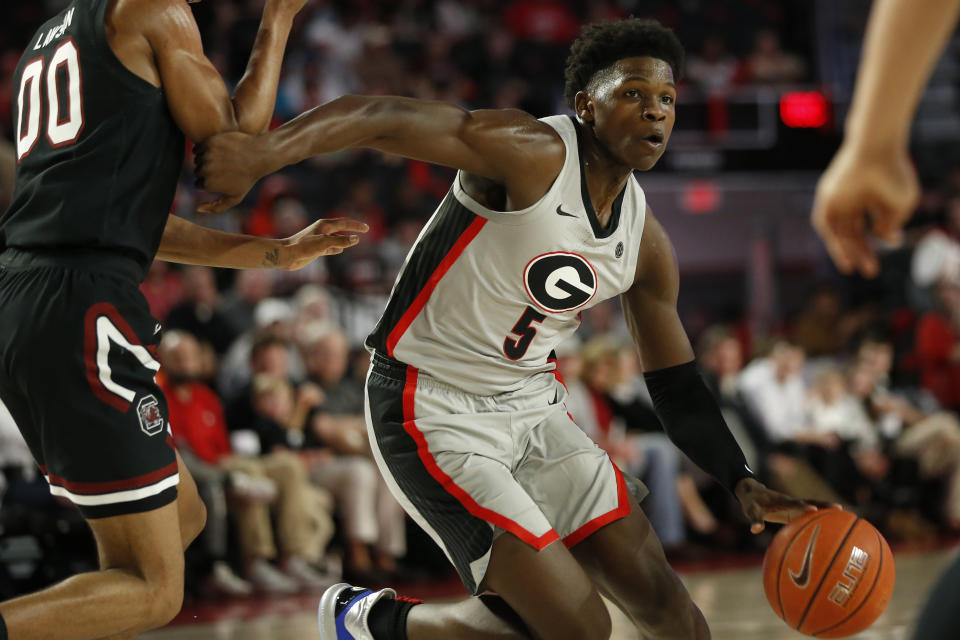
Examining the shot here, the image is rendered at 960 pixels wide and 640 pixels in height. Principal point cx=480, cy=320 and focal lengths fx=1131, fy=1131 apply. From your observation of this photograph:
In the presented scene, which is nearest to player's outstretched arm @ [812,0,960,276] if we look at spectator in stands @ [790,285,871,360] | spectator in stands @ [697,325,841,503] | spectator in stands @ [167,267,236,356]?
spectator in stands @ [167,267,236,356]

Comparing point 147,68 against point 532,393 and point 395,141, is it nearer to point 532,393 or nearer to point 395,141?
point 395,141

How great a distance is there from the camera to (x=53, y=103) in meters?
2.89

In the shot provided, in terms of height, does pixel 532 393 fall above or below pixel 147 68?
below

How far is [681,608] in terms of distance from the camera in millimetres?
3344

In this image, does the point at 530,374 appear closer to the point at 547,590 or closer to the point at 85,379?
the point at 547,590

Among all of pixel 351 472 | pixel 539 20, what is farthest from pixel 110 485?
pixel 539 20

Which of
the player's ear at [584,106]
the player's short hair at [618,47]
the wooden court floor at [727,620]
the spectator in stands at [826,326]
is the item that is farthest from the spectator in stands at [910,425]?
the player's ear at [584,106]

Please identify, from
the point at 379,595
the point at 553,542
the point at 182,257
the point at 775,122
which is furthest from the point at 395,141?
the point at 775,122

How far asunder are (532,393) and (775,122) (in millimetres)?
8975

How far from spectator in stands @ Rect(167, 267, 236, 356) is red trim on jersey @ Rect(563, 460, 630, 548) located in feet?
14.5

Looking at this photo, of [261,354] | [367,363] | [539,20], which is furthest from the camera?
[539,20]

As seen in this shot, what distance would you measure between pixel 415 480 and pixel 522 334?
55 centimetres

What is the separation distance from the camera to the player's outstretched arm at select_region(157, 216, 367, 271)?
3.49 metres

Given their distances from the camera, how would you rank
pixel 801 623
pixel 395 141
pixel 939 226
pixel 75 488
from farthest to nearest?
pixel 939 226 < pixel 801 623 < pixel 395 141 < pixel 75 488
